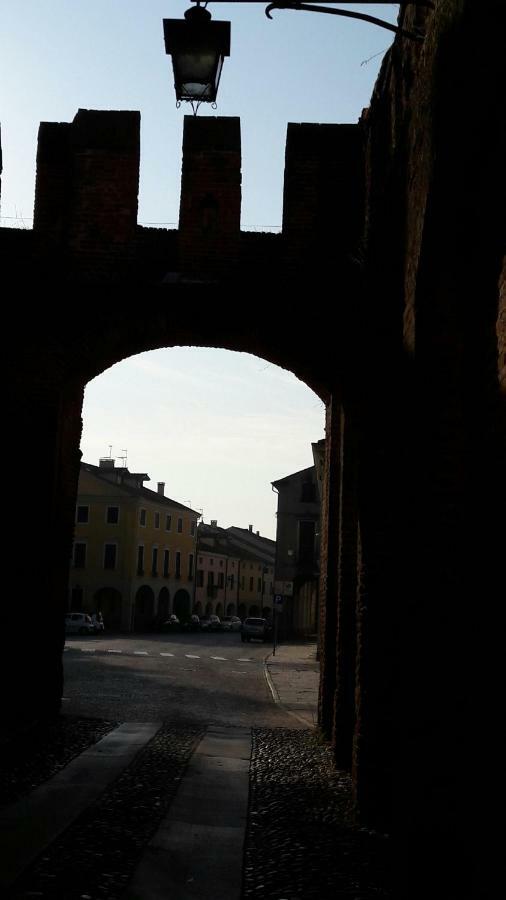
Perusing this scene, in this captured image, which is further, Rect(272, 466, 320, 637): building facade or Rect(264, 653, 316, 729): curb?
Rect(272, 466, 320, 637): building facade

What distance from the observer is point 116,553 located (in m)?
57.2

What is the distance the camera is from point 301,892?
462cm

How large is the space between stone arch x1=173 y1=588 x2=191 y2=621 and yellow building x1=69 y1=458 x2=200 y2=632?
418 centimetres

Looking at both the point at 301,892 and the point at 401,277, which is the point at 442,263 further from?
the point at 301,892

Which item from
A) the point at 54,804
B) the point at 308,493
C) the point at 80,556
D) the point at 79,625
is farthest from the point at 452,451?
the point at 80,556

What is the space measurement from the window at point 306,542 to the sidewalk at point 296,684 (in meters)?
18.1

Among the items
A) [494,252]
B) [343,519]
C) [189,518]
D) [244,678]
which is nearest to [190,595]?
[189,518]

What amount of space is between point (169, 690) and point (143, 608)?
147 feet

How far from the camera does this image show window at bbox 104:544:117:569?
57.0 meters

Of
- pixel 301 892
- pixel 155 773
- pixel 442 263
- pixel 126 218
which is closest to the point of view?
pixel 301 892

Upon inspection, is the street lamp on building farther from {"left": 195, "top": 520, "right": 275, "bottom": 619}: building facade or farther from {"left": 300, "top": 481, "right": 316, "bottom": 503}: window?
{"left": 195, "top": 520, "right": 275, "bottom": 619}: building facade

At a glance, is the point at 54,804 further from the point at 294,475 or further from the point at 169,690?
the point at 294,475

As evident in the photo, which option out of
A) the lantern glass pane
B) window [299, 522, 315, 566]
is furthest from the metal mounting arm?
window [299, 522, 315, 566]

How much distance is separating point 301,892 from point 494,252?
3.52 meters
